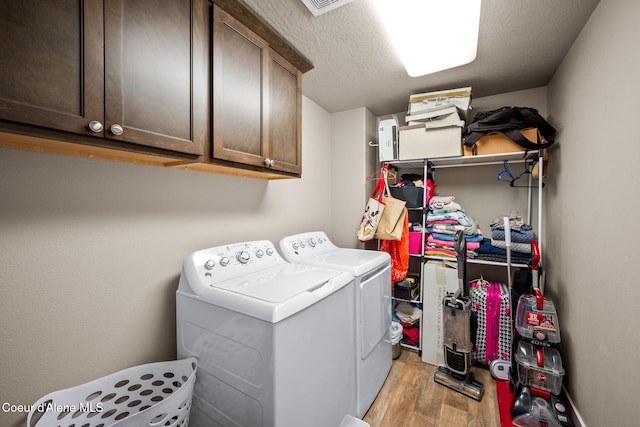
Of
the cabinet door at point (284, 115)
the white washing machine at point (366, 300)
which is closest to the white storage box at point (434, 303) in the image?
the white washing machine at point (366, 300)

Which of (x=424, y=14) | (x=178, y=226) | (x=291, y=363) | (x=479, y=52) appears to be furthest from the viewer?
(x=479, y=52)

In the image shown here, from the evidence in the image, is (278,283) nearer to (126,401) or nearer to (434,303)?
(126,401)

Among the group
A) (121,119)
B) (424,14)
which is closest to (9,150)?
(121,119)

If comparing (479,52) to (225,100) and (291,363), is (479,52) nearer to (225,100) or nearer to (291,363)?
(225,100)

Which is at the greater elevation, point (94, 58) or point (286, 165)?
point (94, 58)

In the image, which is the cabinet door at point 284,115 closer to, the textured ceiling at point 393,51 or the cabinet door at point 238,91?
the cabinet door at point 238,91

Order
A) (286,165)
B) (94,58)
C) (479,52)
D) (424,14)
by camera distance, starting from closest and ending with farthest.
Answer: (94,58)
(424,14)
(286,165)
(479,52)

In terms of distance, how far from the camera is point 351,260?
1794 mm

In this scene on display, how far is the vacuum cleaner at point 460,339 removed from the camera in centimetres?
188

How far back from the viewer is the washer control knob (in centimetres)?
149

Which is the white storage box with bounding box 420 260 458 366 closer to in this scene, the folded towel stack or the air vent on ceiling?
the folded towel stack

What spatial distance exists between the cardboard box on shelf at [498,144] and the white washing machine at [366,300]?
123 cm

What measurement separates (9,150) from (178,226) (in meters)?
0.68

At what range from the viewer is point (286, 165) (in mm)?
1645
